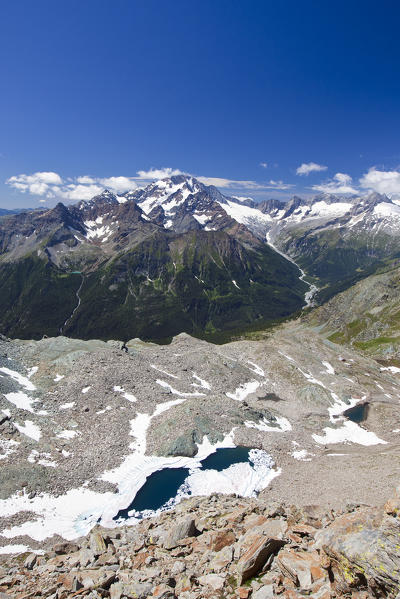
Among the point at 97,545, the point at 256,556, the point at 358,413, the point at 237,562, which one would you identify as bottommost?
the point at 358,413

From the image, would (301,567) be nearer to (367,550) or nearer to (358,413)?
(367,550)

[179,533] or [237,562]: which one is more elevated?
[237,562]

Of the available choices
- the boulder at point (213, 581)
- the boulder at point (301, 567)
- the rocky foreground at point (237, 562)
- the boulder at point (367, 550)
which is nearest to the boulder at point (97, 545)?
the rocky foreground at point (237, 562)

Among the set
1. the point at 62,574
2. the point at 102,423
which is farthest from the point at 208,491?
the point at 62,574

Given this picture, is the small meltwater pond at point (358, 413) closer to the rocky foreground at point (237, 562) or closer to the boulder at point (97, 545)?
the rocky foreground at point (237, 562)

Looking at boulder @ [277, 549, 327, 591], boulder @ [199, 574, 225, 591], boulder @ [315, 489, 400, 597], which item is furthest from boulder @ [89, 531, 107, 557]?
boulder @ [315, 489, 400, 597]

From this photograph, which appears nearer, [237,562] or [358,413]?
[237,562]

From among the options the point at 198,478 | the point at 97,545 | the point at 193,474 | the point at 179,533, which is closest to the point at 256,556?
the point at 179,533
